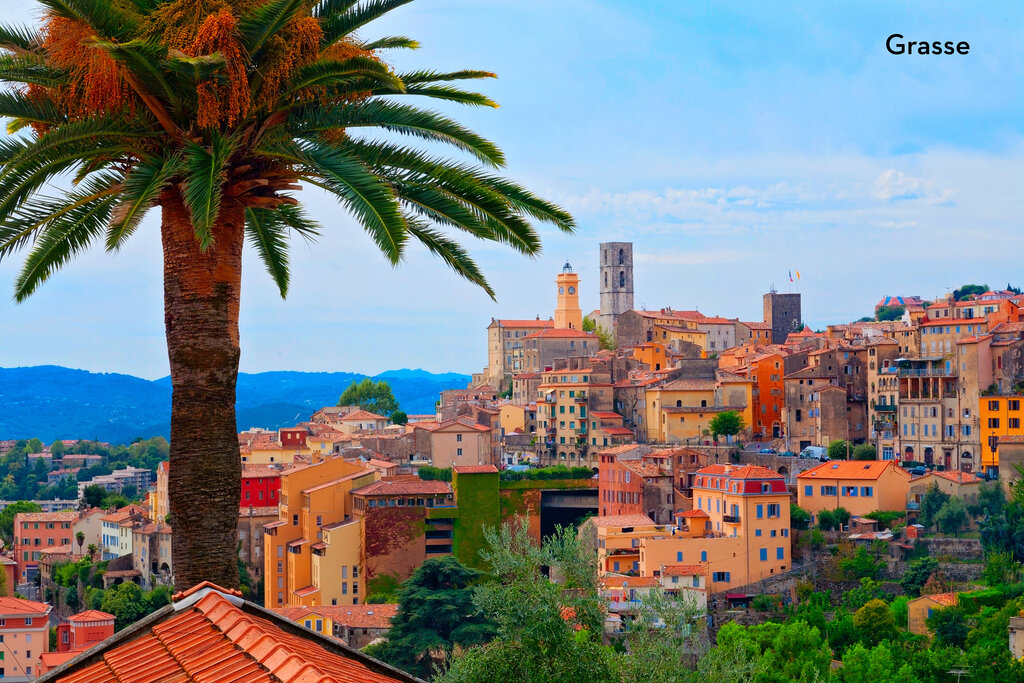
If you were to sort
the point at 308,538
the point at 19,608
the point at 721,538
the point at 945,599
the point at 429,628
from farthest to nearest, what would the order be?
the point at 308,538
the point at 19,608
the point at 721,538
the point at 429,628
the point at 945,599

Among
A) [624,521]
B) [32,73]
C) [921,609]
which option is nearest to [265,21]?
[32,73]

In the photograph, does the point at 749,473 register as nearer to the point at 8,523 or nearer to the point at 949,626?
the point at 949,626

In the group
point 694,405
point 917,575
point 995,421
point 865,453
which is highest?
point 694,405

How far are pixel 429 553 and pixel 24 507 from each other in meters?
48.8

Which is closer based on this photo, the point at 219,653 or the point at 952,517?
the point at 219,653

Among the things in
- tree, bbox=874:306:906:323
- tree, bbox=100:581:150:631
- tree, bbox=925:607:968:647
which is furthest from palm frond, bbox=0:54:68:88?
tree, bbox=874:306:906:323

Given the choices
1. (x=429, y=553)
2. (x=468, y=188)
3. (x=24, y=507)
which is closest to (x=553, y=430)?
(x=429, y=553)

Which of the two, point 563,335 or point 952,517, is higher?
point 563,335

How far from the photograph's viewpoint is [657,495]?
55.2 m

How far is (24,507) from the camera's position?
297ft

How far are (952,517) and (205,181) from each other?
4478cm

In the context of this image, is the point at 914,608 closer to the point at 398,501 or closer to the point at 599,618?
the point at 398,501

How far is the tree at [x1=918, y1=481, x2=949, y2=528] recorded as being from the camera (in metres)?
48.6

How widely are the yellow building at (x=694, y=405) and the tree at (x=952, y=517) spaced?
1539cm
